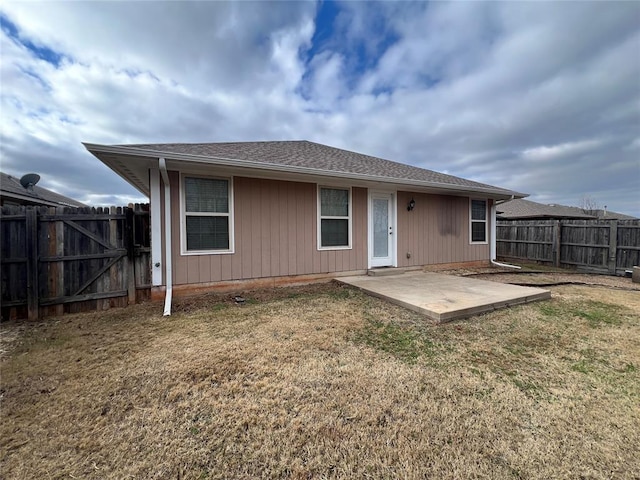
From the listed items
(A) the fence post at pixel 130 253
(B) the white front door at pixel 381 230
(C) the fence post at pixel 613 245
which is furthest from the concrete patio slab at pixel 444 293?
(C) the fence post at pixel 613 245

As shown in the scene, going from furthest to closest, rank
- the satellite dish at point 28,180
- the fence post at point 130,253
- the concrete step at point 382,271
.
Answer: the satellite dish at point 28,180 < the concrete step at point 382,271 < the fence post at point 130,253

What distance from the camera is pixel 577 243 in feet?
29.0

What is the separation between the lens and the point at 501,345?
119 inches

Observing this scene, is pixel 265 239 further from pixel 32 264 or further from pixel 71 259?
pixel 32 264

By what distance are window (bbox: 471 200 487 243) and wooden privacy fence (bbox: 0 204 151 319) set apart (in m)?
8.72

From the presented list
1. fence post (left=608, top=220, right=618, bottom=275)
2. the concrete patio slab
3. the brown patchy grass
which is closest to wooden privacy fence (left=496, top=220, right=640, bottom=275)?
fence post (left=608, top=220, right=618, bottom=275)

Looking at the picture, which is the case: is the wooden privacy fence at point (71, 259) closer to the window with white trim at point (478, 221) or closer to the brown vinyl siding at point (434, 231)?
the brown vinyl siding at point (434, 231)

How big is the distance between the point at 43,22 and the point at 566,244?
15.0 metres

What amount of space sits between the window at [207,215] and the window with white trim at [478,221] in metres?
7.25

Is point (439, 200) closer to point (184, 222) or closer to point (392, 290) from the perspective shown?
point (392, 290)

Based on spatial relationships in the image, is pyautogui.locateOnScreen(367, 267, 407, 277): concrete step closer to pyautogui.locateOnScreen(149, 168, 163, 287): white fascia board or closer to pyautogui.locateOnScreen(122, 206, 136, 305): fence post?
pyautogui.locateOnScreen(149, 168, 163, 287): white fascia board

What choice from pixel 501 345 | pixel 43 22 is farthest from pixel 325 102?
pixel 501 345

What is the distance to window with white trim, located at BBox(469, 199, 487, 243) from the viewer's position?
27.5ft

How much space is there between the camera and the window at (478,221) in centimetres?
840
